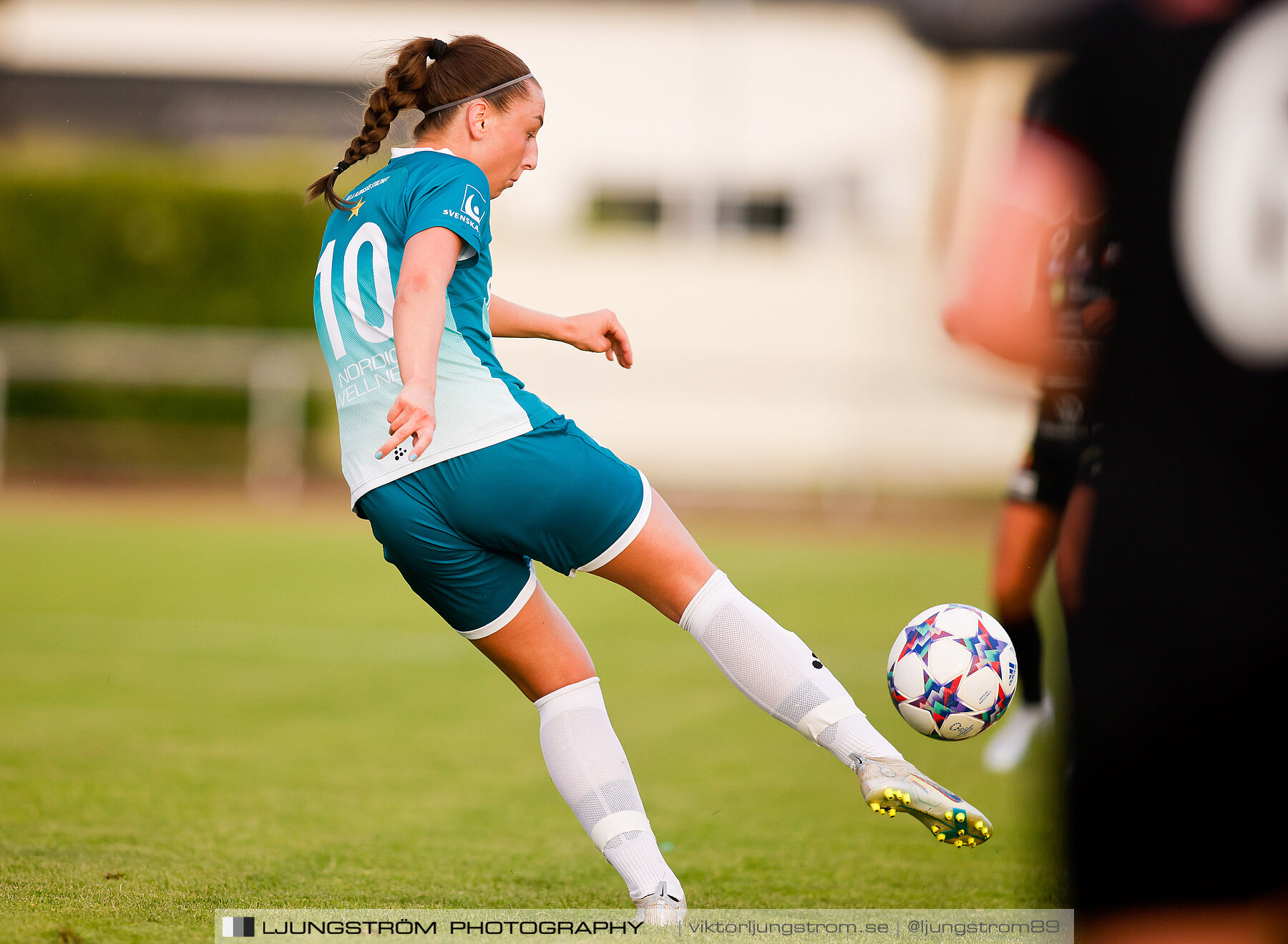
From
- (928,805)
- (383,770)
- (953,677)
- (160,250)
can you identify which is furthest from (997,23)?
(160,250)

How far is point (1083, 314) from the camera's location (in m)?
2.85

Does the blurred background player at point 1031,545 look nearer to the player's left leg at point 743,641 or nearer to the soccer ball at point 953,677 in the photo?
the soccer ball at point 953,677

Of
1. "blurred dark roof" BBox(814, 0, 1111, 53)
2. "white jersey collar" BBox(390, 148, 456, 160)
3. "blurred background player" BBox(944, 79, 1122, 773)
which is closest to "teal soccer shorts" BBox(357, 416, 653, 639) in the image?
"white jersey collar" BBox(390, 148, 456, 160)

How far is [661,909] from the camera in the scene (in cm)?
282

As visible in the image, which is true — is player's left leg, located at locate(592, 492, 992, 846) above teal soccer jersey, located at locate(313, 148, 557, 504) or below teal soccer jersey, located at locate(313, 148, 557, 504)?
below

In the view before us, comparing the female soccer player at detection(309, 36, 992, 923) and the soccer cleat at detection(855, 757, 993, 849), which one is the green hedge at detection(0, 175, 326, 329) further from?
the soccer cleat at detection(855, 757, 993, 849)

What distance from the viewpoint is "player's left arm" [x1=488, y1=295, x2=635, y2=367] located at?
10.6 feet

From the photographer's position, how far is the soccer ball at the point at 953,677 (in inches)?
124

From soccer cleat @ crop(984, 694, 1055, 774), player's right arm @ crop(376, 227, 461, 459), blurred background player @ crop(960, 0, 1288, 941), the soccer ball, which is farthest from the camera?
soccer cleat @ crop(984, 694, 1055, 774)

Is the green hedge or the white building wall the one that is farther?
the green hedge

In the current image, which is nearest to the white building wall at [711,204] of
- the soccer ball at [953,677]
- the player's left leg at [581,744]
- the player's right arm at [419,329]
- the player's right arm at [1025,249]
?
the soccer ball at [953,677]

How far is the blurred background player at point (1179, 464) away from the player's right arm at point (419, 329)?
1.35 metres

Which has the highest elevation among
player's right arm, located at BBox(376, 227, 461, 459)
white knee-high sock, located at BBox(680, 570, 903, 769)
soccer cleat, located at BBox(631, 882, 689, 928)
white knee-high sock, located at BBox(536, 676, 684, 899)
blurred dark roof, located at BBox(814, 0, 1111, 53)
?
blurred dark roof, located at BBox(814, 0, 1111, 53)

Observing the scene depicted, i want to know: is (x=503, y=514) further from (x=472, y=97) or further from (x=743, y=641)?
(x=472, y=97)
